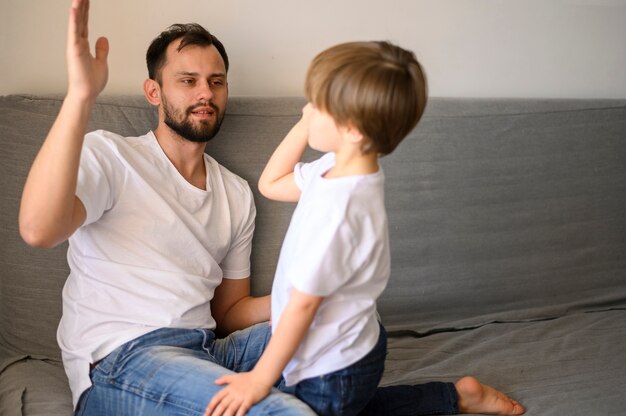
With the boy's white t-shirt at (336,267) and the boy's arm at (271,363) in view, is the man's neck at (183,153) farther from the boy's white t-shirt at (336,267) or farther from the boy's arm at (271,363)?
the boy's arm at (271,363)

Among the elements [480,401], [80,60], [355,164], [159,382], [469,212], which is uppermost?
[80,60]

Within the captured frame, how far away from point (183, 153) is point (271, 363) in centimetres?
68

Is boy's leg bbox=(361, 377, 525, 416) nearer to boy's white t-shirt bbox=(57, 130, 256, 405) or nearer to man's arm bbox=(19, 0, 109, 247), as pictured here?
boy's white t-shirt bbox=(57, 130, 256, 405)

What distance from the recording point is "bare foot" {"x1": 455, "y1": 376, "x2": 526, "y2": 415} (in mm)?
1716

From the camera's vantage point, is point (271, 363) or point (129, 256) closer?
point (271, 363)

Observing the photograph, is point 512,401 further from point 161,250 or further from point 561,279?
point 161,250

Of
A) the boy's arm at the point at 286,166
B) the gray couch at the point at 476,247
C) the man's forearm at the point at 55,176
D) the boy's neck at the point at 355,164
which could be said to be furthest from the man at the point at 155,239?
the boy's neck at the point at 355,164

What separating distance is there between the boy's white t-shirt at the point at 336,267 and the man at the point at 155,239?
121 millimetres

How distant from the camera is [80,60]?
4.53 feet

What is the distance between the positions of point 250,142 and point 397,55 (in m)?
0.80

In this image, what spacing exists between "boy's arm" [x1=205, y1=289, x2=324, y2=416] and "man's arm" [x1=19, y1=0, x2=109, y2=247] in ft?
1.47

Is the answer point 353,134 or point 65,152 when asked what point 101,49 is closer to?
point 65,152

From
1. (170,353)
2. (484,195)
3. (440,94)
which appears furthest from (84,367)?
(440,94)

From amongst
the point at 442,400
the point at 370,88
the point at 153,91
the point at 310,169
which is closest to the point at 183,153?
the point at 153,91
